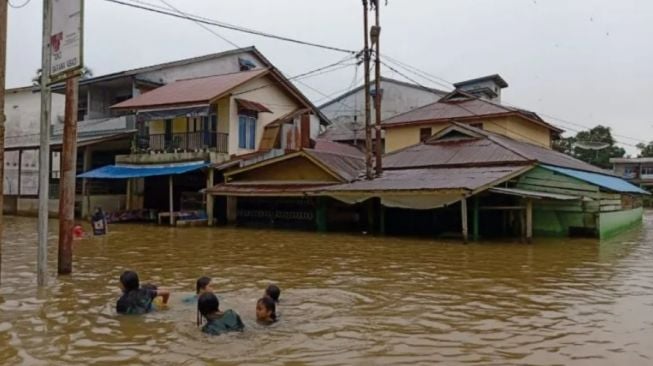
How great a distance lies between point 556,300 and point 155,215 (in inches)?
853

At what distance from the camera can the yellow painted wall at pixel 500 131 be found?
30000mm

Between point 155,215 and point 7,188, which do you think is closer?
point 155,215

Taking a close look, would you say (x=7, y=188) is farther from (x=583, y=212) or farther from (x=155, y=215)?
(x=583, y=212)

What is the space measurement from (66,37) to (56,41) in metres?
0.34

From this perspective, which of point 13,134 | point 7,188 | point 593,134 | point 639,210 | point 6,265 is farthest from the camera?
point 593,134

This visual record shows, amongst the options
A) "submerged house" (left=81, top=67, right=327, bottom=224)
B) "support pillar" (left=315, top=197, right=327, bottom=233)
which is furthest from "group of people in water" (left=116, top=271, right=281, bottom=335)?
"submerged house" (left=81, top=67, right=327, bottom=224)

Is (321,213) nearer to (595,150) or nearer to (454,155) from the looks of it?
(454,155)

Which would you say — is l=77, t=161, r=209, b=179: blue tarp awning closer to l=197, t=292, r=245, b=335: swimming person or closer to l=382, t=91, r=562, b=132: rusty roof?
l=382, t=91, r=562, b=132: rusty roof

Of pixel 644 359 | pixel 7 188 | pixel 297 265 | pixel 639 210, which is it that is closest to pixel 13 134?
pixel 7 188

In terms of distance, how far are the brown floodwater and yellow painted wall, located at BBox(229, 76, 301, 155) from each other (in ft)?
41.0

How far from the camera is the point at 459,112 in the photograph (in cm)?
3133

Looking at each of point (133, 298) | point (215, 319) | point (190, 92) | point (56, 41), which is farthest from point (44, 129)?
point (190, 92)

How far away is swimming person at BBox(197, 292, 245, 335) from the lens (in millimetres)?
6503

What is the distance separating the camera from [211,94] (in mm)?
26125
